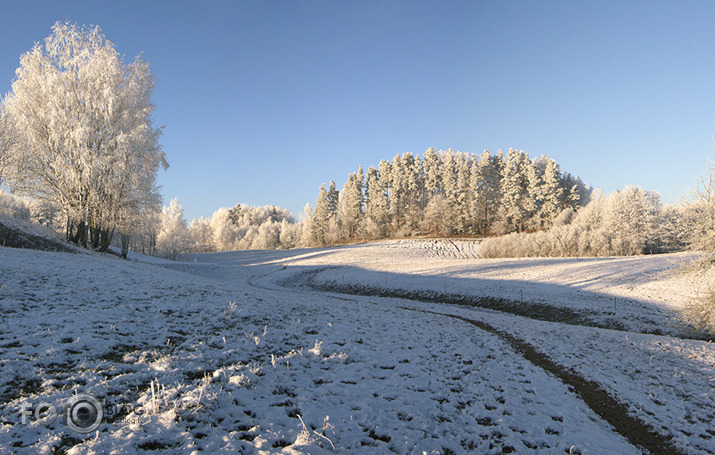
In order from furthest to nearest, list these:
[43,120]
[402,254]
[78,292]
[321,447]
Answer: [402,254] → [43,120] → [78,292] → [321,447]

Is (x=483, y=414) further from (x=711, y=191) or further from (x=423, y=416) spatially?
(x=711, y=191)

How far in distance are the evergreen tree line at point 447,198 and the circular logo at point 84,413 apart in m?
76.0

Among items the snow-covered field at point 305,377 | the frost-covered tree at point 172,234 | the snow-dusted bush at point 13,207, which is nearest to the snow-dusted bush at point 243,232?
the frost-covered tree at point 172,234

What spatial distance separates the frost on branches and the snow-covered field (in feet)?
35.9

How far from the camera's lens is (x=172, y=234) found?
7600cm

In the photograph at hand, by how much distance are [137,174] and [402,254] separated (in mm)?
41612

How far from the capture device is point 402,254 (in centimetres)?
5666

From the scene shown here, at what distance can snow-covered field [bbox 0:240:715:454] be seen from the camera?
14.6ft

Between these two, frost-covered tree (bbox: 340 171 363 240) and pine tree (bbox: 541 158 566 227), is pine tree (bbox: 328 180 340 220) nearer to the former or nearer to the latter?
frost-covered tree (bbox: 340 171 363 240)

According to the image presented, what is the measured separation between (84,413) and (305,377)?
11.4ft

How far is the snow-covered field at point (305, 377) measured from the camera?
4.45 metres

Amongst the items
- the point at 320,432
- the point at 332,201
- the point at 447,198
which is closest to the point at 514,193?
the point at 447,198

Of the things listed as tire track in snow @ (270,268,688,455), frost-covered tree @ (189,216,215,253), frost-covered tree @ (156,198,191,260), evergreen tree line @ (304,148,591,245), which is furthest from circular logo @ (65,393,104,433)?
frost-covered tree @ (189,216,215,253)

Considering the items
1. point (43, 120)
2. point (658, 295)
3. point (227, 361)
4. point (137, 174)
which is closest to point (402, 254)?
point (658, 295)
